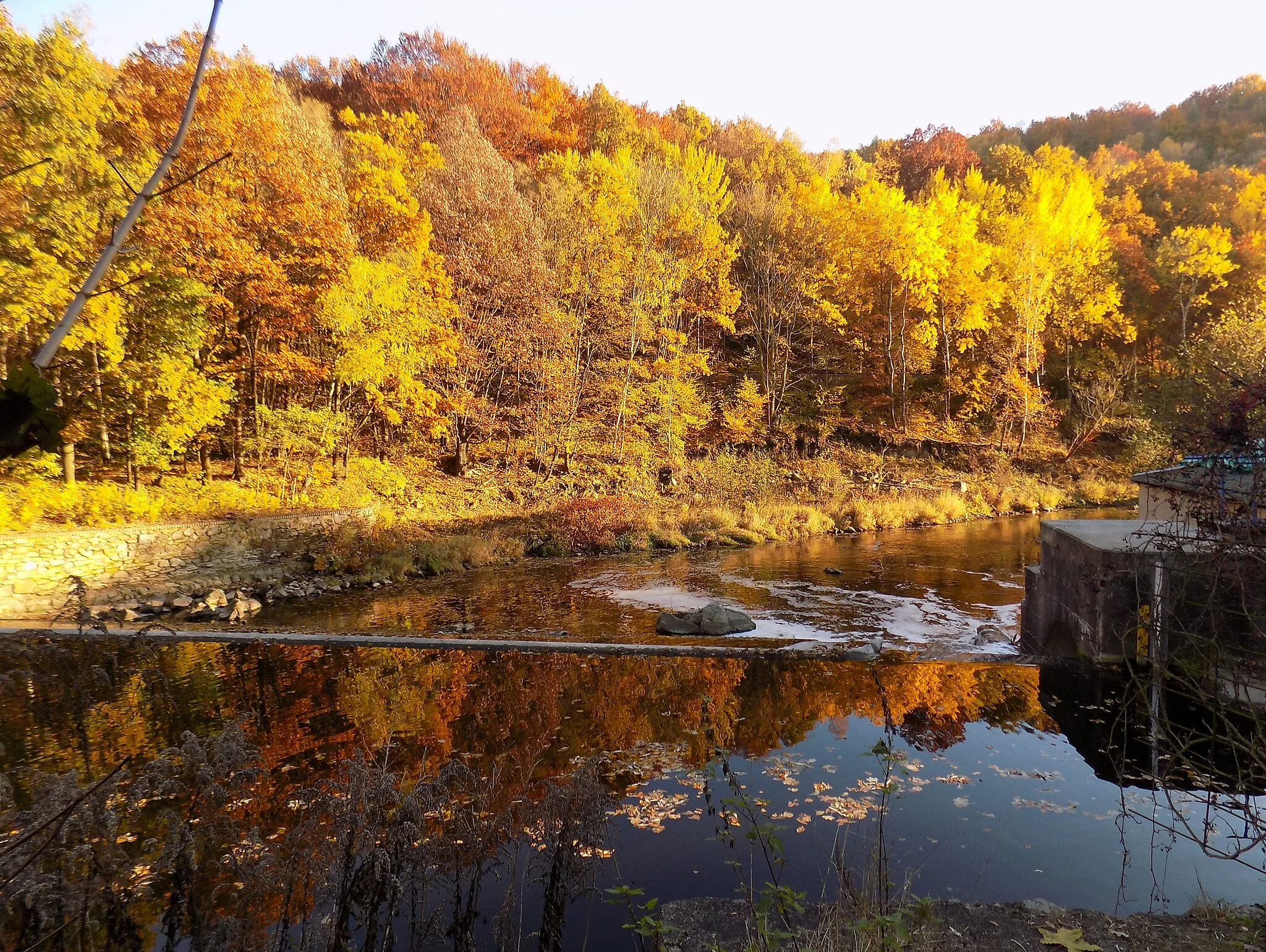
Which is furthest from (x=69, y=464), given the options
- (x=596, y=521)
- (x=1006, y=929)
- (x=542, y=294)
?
(x=1006, y=929)

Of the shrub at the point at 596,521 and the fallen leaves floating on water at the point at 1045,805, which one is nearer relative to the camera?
the fallen leaves floating on water at the point at 1045,805

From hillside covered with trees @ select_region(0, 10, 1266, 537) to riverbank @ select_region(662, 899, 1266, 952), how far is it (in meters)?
2.85

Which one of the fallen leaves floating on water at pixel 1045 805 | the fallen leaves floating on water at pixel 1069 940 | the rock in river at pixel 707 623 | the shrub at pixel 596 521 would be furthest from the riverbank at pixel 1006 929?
the shrub at pixel 596 521

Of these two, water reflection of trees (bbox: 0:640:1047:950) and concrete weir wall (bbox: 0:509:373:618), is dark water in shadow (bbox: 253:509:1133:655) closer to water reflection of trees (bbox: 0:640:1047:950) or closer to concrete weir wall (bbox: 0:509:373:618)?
concrete weir wall (bbox: 0:509:373:618)

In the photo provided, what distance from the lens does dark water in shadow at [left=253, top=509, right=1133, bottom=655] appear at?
11.6 meters

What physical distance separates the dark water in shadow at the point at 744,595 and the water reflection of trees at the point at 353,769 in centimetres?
186

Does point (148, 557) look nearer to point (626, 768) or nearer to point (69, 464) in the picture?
point (69, 464)

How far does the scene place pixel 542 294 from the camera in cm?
2312

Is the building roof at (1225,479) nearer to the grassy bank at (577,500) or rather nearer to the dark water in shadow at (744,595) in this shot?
the dark water in shadow at (744,595)

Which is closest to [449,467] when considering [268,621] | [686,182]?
[268,621]

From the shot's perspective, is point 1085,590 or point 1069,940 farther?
point 1085,590

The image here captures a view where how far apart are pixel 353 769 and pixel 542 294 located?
20.8 m

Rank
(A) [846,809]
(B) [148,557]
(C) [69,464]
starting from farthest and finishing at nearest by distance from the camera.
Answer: (C) [69,464] < (B) [148,557] < (A) [846,809]

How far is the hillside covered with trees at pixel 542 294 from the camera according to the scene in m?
13.9
